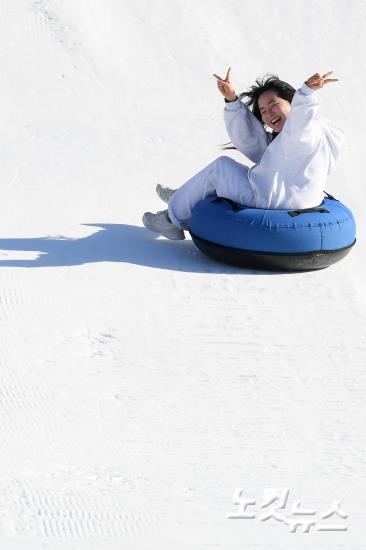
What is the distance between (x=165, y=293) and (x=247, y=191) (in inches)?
28.9

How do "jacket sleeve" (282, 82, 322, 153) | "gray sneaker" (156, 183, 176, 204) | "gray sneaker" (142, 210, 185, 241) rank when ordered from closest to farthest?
"jacket sleeve" (282, 82, 322, 153) → "gray sneaker" (142, 210, 185, 241) → "gray sneaker" (156, 183, 176, 204)

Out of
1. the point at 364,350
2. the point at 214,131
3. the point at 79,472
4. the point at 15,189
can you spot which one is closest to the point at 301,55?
the point at 214,131

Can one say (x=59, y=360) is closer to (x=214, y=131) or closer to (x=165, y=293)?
(x=165, y=293)

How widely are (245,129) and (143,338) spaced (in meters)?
1.47

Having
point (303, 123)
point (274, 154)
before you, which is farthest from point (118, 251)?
point (303, 123)

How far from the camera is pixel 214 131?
25.7 ft

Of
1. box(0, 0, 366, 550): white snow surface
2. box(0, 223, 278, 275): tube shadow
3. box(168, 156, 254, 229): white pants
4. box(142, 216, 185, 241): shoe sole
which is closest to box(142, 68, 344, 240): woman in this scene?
box(168, 156, 254, 229): white pants

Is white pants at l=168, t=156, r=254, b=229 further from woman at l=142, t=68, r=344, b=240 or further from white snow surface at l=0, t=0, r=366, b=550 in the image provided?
white snow surface at l=0, t=0, r=366, b=550

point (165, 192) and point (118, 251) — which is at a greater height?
point (165, 192)

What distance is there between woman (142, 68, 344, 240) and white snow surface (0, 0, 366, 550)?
0.38 metres

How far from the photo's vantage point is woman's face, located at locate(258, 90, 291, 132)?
541cm

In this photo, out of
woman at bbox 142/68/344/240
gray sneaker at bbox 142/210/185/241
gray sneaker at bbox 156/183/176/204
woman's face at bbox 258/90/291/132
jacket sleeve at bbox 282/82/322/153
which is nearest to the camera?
jacket sleeve at bbox 282/82/322/153

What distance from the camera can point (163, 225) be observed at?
5.83 metres

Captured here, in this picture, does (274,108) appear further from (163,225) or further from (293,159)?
(163,225)
